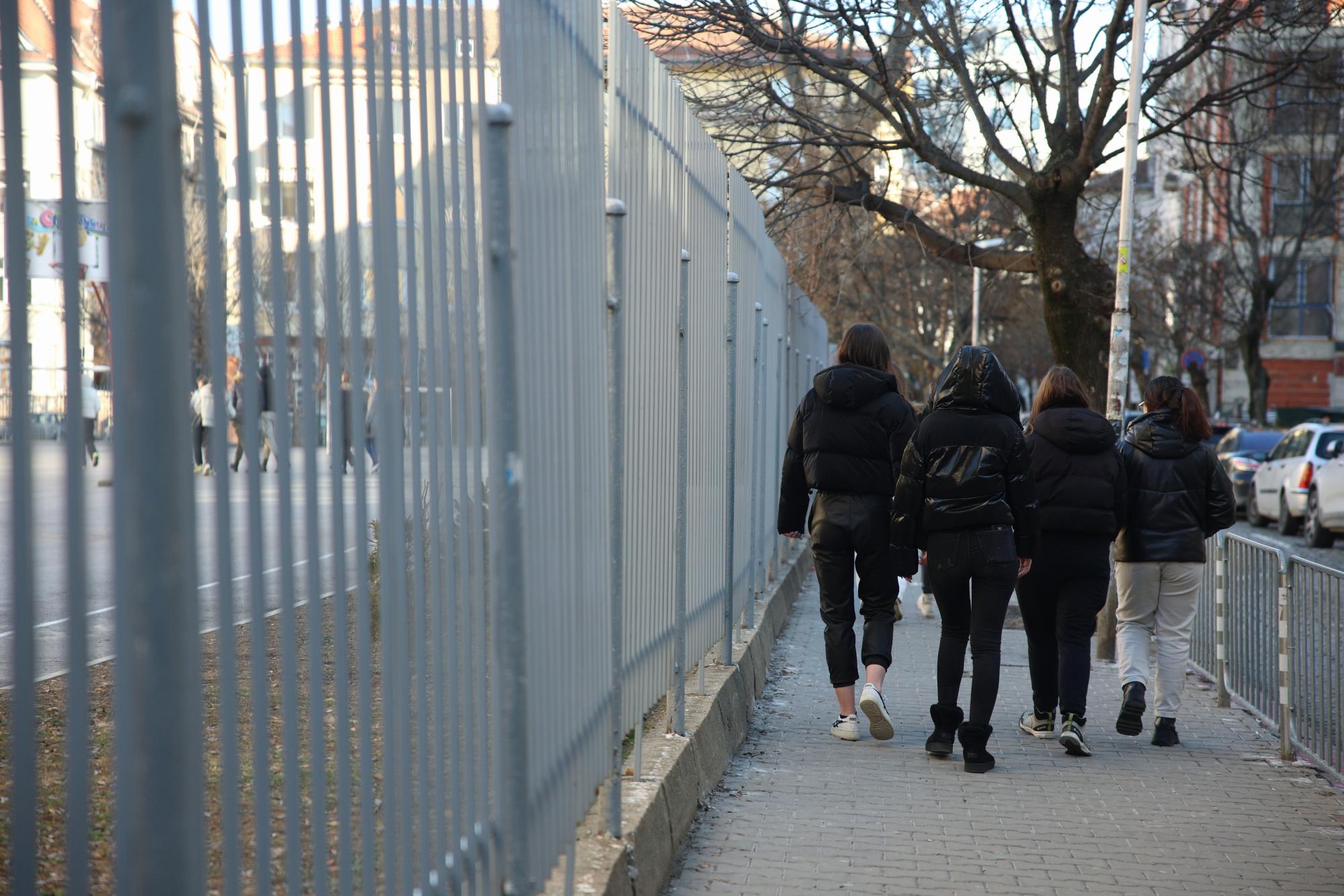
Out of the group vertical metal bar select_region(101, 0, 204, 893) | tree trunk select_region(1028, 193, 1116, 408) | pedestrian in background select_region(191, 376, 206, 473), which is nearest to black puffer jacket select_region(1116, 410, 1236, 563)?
pedestrian in background select_region(191, 376, 206, 473)

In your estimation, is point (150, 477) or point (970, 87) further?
point (970, 87)

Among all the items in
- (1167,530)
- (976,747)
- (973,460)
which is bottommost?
(976,747)

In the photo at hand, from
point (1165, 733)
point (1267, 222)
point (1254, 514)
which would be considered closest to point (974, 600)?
point (1165, 733)

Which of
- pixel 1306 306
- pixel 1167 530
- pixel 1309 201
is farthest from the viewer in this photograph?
pixel 1306 306

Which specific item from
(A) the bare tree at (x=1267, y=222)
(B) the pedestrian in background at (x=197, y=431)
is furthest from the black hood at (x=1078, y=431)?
(A) the bare tree at (x=1267, y=222)

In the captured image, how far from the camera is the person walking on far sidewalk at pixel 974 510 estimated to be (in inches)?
251

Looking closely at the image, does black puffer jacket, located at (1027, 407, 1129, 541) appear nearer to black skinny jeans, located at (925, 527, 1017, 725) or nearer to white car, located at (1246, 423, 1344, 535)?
black skinny jeans, located at (925, 527, 1017, 725)

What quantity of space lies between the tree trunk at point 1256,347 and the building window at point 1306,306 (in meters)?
10.4

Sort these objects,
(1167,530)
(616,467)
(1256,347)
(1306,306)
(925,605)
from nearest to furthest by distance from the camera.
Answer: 1. (616,467)
2. (1167,530)
3. (925,605)
4. (1256,347)
5. (1306,306)

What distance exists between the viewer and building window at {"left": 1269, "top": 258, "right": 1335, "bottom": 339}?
176 ft

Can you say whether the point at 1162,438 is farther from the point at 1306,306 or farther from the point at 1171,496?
the point at 1306,306

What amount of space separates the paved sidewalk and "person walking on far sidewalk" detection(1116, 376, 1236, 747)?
27cm

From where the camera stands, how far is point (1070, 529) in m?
6.86

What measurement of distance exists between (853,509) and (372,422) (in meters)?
4.57
